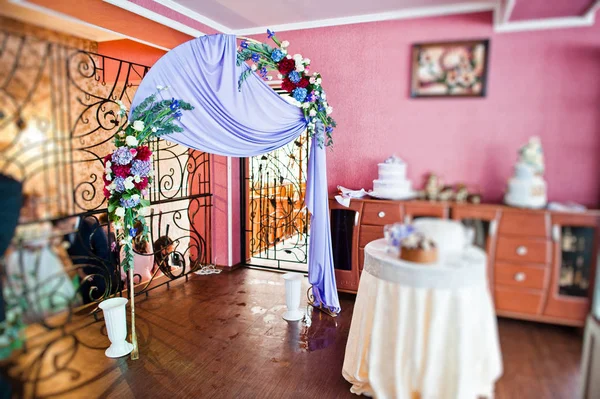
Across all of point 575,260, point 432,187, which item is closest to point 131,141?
point 432,187

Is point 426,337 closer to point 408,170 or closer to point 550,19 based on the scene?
point 408,170

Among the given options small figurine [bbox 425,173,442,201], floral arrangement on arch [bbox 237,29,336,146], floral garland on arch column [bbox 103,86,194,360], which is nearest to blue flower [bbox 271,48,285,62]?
floral arrangement on arch [bbox 237,29,336,146]

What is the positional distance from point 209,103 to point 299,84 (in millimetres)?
704

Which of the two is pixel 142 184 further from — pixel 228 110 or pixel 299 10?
pixel 299 10

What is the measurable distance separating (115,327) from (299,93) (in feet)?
7.06

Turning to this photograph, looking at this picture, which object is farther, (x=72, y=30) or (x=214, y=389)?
(x=214, y=389)

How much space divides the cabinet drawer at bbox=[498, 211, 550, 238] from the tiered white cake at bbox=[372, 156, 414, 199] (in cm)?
33

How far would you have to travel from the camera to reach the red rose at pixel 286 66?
8.75ft

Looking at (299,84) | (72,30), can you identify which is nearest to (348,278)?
(299,84)

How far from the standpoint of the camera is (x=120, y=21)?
Answer: 300cm

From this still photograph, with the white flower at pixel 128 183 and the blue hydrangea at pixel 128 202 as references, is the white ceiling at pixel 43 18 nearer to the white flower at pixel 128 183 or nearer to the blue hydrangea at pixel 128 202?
the white flower at pixel 128 183

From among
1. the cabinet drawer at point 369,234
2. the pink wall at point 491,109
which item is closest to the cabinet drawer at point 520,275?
the pink wall at point 491,109

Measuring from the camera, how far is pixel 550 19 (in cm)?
109

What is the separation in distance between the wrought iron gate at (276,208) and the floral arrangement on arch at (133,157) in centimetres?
189
